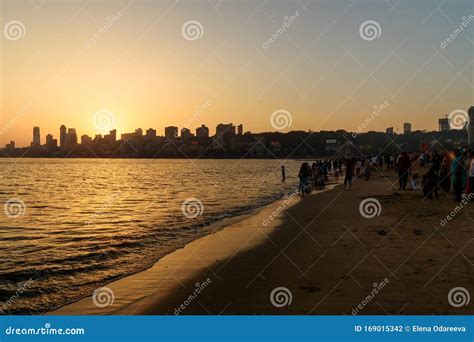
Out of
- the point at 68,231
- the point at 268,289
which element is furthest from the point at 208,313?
the point at 68,231

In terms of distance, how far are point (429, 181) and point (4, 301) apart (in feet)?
60.0

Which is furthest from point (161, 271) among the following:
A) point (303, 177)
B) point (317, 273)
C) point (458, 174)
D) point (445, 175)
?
point (303, 177)

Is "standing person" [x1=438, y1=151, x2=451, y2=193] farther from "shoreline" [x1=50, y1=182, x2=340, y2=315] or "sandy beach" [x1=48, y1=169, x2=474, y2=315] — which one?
"shoreline" [x1=50, y1=182, x2=340, y2=315]

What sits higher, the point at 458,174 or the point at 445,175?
the point at 458,174

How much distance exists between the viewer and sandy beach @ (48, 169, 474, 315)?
706 cm

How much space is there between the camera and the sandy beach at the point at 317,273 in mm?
7062

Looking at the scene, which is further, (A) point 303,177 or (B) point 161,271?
(A) point 303,177

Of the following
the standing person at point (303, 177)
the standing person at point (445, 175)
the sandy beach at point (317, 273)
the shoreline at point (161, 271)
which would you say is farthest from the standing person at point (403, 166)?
the shoreline at point (161, 271)

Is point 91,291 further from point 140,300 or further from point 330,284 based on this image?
point 330,284

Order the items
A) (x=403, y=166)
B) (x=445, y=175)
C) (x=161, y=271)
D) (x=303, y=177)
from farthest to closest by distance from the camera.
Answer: (x=303, y=177)
(x=403, y=166)
(x=445, y=175)
(x=161, y=271)

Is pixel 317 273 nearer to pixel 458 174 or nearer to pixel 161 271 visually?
pixel 161 271

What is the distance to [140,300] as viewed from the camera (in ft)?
27.0

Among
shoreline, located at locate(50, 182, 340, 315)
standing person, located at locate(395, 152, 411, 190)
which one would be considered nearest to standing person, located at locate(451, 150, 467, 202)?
standing person, located at locate(395, 152, 411, 190)

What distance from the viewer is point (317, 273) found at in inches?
347
